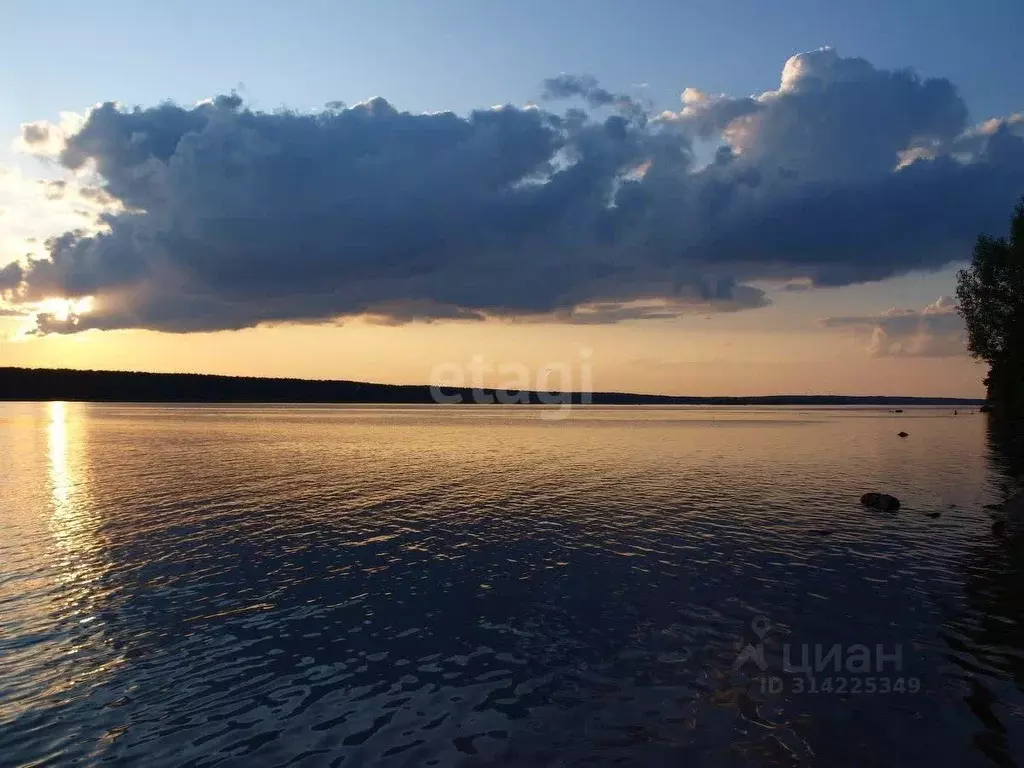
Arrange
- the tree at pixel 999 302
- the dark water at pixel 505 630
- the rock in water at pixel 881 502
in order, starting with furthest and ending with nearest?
the tree at pixel 999 302 < the rock in water at pixel 881 502 < the dark water at pixel 505 630

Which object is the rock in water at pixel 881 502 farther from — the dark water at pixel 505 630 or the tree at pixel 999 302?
the tree at pixel 999 302

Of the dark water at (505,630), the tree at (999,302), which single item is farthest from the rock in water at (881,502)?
the tree at (999,302)

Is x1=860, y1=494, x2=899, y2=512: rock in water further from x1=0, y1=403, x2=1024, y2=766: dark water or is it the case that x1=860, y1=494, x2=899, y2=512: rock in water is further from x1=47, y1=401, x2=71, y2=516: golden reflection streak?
x1=47, y1=401, x2=71, y2=516: golden reflection streak

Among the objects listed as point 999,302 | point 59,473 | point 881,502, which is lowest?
point 59,473

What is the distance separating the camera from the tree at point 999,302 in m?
78.9

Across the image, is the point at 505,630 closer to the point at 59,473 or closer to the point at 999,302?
the point at 59,473

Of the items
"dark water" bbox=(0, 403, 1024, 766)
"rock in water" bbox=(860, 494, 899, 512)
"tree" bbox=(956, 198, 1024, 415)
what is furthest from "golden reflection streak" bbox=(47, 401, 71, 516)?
"tree" bbox=(956, 198, 1024, 415)

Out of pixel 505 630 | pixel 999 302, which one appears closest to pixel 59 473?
pixel 505 630

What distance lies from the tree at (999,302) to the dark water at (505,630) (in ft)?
163

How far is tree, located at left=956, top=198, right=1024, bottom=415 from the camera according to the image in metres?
78.9

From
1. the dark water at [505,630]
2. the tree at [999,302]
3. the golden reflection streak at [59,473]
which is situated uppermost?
the tree at [999,302]

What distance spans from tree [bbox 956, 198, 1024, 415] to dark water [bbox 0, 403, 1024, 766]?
49792 millimetres

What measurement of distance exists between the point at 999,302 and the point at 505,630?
9551 cm

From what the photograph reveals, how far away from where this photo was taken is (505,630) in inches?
828
